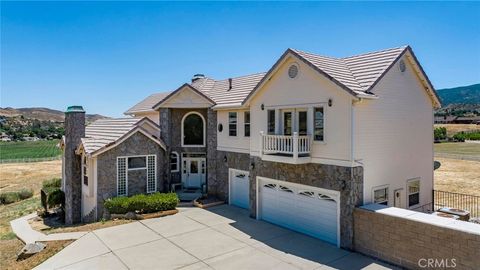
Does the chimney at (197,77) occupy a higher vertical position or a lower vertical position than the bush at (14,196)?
higher

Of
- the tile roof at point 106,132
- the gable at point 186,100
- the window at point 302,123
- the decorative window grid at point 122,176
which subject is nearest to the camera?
the window at point 302,123

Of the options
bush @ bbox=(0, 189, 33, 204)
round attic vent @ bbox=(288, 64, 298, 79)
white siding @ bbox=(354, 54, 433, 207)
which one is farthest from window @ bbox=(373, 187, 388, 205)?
bush @ bbox=(0, 189, 33, 204)

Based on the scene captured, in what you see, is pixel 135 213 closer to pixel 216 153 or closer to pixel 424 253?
pixel 216 153

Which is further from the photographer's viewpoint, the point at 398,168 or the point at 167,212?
the point at 167,212

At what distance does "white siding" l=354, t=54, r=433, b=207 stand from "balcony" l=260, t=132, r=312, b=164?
1.95m

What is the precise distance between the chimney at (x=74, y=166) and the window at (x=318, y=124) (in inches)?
526

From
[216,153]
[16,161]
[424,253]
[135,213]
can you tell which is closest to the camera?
[424,253]

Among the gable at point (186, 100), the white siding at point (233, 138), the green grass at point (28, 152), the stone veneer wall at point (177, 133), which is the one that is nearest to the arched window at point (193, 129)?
the stone veneer wall at point (177, 133)

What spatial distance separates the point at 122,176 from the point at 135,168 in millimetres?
828

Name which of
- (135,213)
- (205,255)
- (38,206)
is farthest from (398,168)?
(38,206)

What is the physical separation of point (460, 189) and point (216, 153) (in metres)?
18.3

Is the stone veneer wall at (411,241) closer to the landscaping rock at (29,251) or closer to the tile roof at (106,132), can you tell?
the landscaping rock at (29,251)

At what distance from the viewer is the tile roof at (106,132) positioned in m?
16.9

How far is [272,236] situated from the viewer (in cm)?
1292
